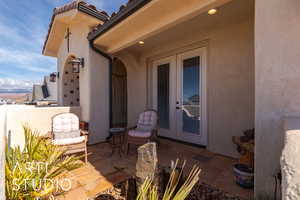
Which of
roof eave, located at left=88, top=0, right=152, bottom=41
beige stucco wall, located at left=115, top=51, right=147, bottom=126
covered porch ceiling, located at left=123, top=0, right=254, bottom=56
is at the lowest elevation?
beige stucco wall, located at left=115, top=51, right=147, bottom=126

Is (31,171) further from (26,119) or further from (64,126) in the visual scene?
(26,119)

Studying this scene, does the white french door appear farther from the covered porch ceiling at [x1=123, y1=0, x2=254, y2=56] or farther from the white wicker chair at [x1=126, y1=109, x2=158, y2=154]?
the white wicker chair at [x1=126, y1=109, x2=158, y2=154]

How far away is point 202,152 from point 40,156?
3.15 metres

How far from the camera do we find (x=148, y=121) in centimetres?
369

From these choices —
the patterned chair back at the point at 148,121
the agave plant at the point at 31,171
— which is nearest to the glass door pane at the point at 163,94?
the patterned chair back at the point at 148,121

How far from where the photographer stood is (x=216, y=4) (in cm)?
201

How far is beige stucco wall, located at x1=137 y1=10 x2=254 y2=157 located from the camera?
287 cm

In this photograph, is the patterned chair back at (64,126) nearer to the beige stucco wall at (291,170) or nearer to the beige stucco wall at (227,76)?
the beige stucco wall at (227,76)

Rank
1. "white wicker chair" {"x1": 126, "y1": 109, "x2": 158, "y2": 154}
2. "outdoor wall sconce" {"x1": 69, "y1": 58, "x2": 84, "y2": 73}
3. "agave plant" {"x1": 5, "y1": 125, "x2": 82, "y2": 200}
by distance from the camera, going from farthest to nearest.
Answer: "outdoor wall sconce" {"x1": 69, "y1": 58, "x2": 84, "y2": 73} < "white wicker chair" {"x1": 126, "y1": 109, "x2": 158, "y2": 154} < "agave plant" {"x1": 5, "y1": 125, "x2": 82, "y2": 200}

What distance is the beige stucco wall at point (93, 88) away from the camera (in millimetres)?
3920

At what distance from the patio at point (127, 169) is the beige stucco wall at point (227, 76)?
0.54 m

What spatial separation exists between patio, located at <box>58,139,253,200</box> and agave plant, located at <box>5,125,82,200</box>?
2.16ft

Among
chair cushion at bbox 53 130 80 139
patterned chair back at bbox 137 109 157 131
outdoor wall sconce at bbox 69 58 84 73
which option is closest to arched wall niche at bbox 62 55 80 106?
outdoor wall sconce at bbox 69 58 84 73

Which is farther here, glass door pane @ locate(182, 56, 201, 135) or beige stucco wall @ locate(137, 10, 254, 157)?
glass door pane @ locate(182, 56, 201, 135)
